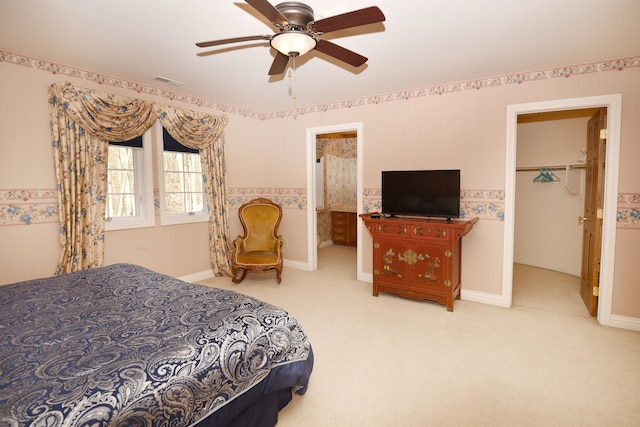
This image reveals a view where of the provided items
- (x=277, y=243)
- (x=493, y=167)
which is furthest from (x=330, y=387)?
(x=493, y=167)

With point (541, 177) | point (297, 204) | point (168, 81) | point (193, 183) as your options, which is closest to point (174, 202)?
point (193, 183)

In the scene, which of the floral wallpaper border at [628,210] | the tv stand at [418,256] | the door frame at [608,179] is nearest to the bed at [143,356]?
the tv stand at [418,256]

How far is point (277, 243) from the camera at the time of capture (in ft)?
15.3

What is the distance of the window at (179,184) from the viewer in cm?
422

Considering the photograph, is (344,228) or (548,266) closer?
(548,266)

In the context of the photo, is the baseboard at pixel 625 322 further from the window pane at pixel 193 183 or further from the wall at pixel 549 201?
the window pane at pixel 193 183

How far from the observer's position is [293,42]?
1954mm

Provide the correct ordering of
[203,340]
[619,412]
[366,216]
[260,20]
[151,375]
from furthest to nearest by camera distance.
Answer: [366,216]
[260,20]
[619,412]
[203,340]
[151,375]

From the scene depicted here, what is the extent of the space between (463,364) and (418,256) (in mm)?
1370

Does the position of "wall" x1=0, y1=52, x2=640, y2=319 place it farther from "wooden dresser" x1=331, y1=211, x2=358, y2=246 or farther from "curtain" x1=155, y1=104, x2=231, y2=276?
"wooden dresser" x1=331, y1=211, x2=358, y2=246

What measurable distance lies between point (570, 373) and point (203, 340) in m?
2.57

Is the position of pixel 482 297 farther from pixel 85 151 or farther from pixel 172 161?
pixel 85 151

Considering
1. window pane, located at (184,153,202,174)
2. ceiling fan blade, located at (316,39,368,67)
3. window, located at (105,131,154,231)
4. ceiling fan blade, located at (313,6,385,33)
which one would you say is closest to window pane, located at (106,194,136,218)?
window, located at (105,131,154,231)

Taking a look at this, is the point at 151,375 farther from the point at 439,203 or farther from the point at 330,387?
the point at 439,203
